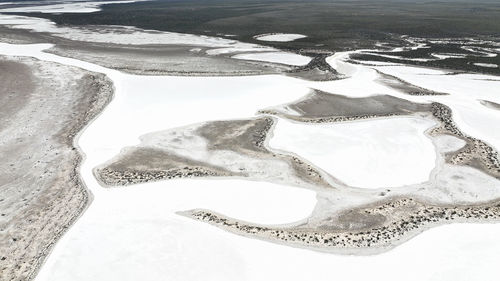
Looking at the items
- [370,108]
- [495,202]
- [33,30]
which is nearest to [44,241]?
[495,202]

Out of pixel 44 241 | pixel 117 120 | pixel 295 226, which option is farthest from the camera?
pixel 117 120

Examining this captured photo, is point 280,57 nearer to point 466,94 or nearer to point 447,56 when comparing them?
point 447,56

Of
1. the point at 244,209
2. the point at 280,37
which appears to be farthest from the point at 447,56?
the point at 244,209

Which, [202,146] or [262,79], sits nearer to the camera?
[202,146]

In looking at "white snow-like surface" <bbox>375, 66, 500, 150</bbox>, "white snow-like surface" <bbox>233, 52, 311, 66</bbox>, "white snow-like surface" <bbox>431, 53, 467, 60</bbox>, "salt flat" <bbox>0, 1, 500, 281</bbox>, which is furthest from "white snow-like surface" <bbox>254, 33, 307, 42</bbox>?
"salt flat" <bbox>0, 1, 500, 281</bbox>

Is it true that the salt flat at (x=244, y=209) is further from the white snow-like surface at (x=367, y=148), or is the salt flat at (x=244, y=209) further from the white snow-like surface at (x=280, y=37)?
the white snow-like surface at (x=280, y=37)

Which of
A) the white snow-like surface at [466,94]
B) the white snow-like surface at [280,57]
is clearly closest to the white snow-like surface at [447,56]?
the white snow-like surface at [466,94]

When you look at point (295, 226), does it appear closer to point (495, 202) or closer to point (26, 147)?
point (495, 202)
